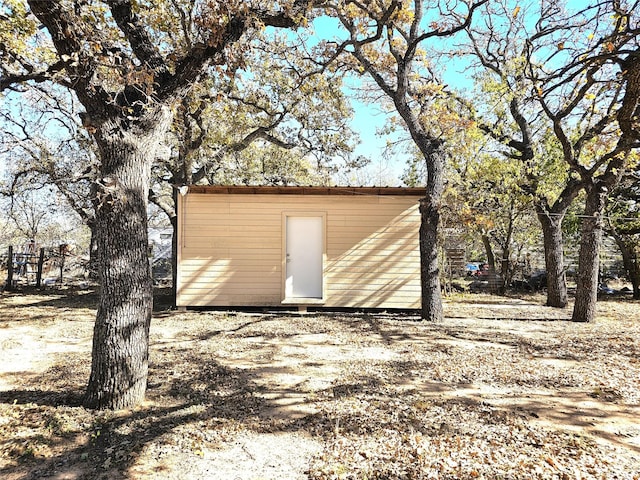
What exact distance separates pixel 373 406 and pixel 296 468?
1.08m

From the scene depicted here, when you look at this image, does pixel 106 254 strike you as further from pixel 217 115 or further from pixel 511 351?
pixel 217 115

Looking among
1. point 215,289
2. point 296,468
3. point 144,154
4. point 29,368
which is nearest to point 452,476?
point 296,468

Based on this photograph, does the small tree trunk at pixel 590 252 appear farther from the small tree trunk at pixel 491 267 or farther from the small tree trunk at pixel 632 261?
the small tree trunk at pixel 632 261

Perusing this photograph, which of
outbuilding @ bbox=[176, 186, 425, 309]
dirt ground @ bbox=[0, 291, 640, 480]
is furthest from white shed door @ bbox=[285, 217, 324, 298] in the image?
dirt ground @ bbox=[0, 291, 640, 480]

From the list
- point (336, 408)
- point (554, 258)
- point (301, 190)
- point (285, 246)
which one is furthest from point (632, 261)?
point (336, 408)

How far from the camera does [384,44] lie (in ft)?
25.4

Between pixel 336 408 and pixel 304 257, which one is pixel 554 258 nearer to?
pixel 304 257

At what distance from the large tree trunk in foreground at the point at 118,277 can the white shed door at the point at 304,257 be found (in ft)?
17.4

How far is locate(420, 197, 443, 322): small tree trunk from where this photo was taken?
7.02m

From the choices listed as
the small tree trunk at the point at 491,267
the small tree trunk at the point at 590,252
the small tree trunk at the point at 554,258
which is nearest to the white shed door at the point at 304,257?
Result: the small tree trunk at the point at 590,252

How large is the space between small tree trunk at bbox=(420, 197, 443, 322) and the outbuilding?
98 centimetres

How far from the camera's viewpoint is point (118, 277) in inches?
123

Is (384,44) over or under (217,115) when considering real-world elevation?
over

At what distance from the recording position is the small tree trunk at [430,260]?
7.02 m
